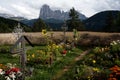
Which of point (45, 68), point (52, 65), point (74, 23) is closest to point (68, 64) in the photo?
point (52, 65)

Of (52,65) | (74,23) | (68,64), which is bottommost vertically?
(68,64)

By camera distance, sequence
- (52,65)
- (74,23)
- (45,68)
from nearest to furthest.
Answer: (45,68) → (52,65) → (74,23)

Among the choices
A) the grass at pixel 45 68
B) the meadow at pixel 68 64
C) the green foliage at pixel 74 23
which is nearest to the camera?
the meadow at pixel 68 64

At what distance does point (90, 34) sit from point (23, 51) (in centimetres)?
2750

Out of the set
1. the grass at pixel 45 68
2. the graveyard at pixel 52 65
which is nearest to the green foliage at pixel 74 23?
the graveyard at pixel 52 65

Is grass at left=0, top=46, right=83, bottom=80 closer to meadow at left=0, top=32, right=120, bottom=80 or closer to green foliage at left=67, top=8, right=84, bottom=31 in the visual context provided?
meadow at left=0, top=32, right=120, bottom=80

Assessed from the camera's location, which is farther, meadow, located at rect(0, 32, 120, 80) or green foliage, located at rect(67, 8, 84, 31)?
green foliage, located at rect(67, 8, 84, 31)

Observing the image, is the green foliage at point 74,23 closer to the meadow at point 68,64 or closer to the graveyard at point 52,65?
the meadow at point 68,64

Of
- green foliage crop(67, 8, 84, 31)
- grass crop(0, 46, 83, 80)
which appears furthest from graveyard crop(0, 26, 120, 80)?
Result: green foliage crop(67, 8, 84, 31)

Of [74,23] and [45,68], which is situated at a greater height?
[74,23]

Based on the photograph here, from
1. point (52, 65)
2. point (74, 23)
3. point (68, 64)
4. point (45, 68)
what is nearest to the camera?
point (45, 68)

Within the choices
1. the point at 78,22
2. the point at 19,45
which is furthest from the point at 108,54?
the point at 78,22

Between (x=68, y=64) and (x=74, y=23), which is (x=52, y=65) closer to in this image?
(x=68, y=64)

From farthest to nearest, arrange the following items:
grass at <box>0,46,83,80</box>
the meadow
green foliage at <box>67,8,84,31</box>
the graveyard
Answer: green foliage at <box>67,8,84,31</box>
grass at <box>0,46,83,80</box>
the meadow
the graveyard
